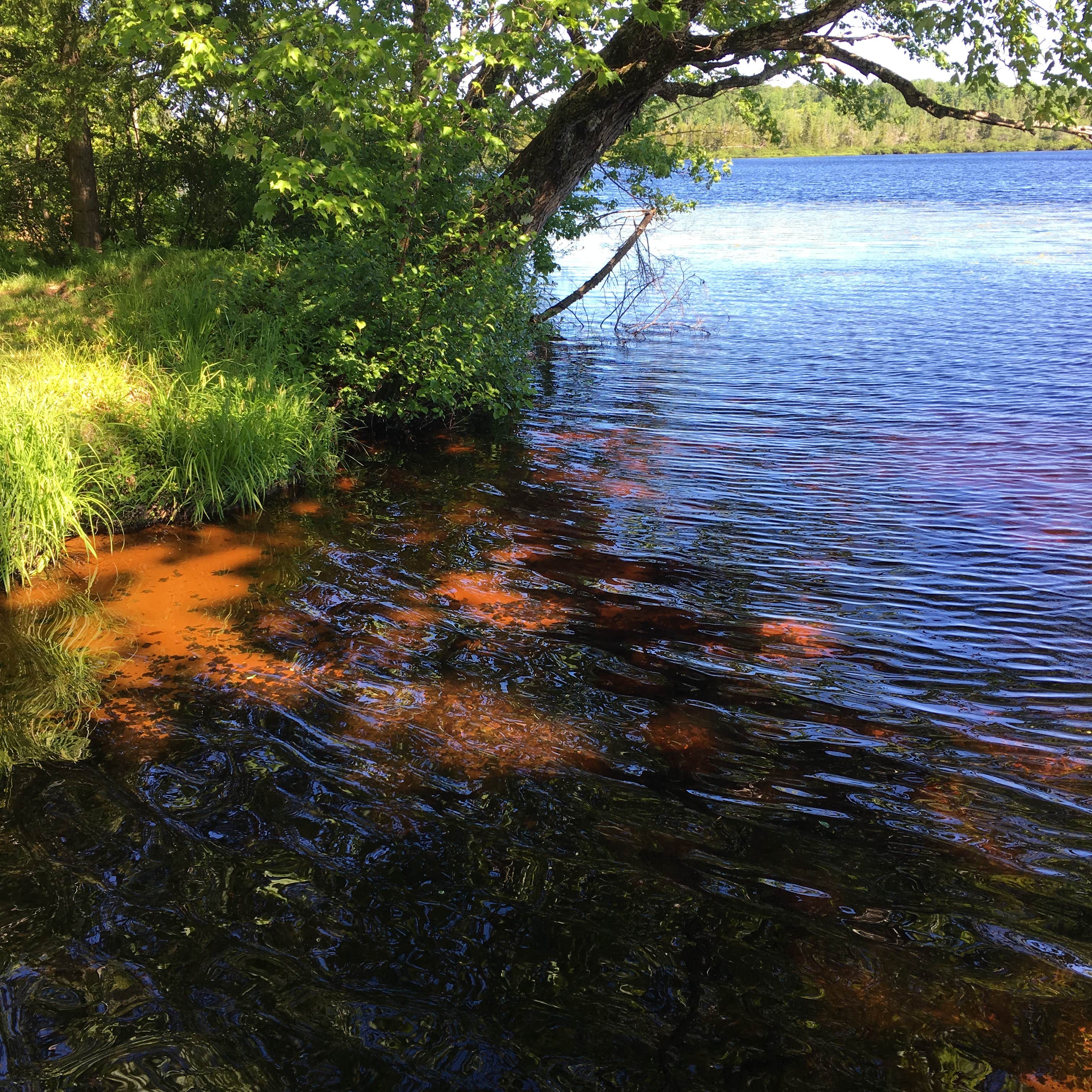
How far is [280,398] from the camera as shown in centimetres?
817

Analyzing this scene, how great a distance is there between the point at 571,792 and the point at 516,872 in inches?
22.9

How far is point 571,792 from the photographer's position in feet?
13.2

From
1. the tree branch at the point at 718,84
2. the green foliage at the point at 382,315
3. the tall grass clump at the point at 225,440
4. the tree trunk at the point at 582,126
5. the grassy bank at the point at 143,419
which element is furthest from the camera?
the tree branch at the point at 718,84

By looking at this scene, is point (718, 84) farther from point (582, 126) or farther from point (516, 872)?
point (516, 872)

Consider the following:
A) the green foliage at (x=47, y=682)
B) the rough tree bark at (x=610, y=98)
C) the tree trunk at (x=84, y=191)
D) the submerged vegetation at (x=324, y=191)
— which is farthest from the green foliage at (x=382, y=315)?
the tree trunk at (x=84, y=191)

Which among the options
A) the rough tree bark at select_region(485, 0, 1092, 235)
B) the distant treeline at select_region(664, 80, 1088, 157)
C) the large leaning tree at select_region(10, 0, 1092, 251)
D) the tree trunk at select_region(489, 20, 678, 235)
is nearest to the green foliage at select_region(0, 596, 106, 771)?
A: the large leaning tree at select_region(10, 0, 1092, 251)

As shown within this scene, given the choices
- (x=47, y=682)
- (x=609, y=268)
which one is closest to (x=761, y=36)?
(x=609, y=268)

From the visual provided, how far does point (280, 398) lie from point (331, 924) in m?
5.96

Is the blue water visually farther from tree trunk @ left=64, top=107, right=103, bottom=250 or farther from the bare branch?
tree trunk @ left=64, top=107, right=103, bottom=250

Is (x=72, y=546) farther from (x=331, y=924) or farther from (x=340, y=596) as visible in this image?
(x=331, y=924)

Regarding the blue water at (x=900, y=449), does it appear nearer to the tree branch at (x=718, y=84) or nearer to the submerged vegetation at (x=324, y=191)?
the submerged vegetation at (x=324, y=191)

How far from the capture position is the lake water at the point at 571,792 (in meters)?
2.81

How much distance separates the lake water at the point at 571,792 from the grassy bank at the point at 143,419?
44 cm

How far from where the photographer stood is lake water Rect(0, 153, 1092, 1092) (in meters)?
2.81
